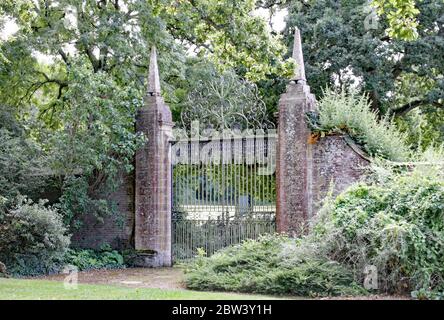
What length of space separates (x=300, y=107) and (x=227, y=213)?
2765 mm

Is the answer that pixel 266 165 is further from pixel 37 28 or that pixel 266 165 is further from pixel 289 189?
pixel 37 28

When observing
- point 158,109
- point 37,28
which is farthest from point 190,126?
point 37,28

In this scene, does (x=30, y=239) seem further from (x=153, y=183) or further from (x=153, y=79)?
(x=153, y=79)

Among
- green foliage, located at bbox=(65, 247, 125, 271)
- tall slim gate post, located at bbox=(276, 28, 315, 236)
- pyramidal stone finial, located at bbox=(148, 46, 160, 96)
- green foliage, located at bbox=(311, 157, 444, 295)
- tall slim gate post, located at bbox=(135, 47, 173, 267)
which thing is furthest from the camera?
pyramidal stone finial, located at bbox=(148, 46, 160, 96)

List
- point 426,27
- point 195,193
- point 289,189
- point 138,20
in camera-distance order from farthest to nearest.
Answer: point 426,27, point 138,20, point 195,193, point 289,189

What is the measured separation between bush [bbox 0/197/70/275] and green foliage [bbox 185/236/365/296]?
2835mm

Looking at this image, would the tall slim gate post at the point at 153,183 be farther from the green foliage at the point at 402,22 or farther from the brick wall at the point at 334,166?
the green foliage at the point at 402,22

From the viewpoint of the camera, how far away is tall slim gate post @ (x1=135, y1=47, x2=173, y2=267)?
13734 millimetres

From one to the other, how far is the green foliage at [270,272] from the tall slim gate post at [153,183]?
2.64m

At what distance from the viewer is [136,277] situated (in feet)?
38.9

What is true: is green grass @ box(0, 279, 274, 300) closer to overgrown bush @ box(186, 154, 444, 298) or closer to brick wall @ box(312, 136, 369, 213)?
overgrown bush @ box(186, 154, 444, 298)

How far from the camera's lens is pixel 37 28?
16.1 meters

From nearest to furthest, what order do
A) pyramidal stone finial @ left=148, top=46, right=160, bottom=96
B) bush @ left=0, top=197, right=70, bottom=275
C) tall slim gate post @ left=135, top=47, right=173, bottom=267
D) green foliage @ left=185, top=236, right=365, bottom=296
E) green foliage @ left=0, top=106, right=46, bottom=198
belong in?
green foliage @ left=185, top=236, right=365, bottom=296
bush @ left=0, top=197, right=70, bottom=275
green foliage @ left=0, top=106, right=46, bottom=198
tall slim gate post @ left=135, top=47, right=173, bottom=267
pyramidal stone finial @ left=148, top=46, right=160, bottom=96

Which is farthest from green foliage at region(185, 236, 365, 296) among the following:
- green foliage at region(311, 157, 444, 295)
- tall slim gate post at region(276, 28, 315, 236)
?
tall slim gate post at region(276, 28, 315, 236)
